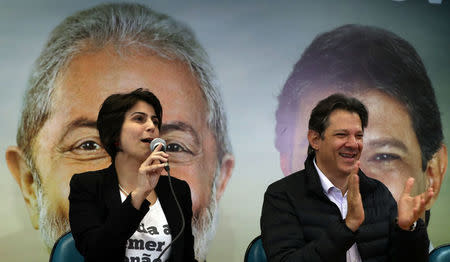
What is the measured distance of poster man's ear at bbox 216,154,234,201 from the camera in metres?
3.14

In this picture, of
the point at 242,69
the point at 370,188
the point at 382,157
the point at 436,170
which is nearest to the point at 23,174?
the point at 242,69

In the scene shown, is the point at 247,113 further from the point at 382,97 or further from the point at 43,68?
the point at 43,68

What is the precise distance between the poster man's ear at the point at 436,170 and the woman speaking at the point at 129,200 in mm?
1955

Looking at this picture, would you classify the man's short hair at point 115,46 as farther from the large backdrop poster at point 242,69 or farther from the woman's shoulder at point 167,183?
the woman's shoulder at point 167,183

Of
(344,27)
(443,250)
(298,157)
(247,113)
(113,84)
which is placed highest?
(344,27)

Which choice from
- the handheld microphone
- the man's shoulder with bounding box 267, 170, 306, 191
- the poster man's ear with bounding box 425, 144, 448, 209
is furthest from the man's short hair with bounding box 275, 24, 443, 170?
the handheld microphone

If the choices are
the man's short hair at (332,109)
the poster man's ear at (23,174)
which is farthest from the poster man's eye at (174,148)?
the man's short hair at (332,109)

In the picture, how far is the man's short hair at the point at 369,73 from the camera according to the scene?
3.32m

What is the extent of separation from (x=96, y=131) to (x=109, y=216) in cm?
120

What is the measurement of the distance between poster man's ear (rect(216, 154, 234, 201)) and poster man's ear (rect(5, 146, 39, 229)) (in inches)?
44.4

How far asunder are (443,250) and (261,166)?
1230 mm

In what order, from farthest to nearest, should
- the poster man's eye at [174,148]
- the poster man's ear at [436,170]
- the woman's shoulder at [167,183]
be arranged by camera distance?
the poster man's ear at [436,170], the poster man's eye at [174,148], the woman's shoulder at [167,183]

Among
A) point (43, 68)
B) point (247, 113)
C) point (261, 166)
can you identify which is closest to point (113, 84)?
point (43, 68)

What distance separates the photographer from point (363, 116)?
224 cm
